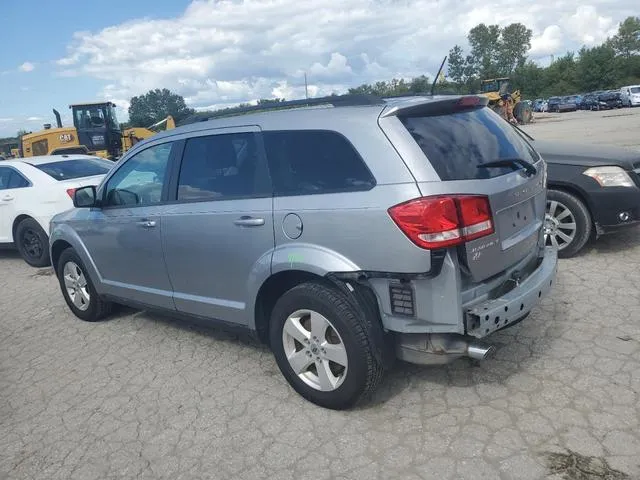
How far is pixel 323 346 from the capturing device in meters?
3.15

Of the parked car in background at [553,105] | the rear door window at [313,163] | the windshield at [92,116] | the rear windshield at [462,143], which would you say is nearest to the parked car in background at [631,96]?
the parked car in background at [553,105]

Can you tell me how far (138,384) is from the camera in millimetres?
3920

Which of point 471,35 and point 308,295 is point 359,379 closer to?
point 308,295

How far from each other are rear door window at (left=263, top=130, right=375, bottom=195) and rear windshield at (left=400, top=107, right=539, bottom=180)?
14.4 inches

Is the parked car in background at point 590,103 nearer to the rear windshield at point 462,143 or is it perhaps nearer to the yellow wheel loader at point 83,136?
the yellow wheel loader at point 83,136

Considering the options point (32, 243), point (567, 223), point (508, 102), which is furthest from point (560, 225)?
point (508, 102)

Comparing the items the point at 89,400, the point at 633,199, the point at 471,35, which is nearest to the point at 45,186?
the point at 89,400

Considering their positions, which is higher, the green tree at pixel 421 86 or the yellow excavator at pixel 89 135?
the yellow excavator at pixel 89 135

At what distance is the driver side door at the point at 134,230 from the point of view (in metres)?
4.12

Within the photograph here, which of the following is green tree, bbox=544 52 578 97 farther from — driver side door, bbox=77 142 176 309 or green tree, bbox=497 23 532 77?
driver side door, bbox=77 142 176 309

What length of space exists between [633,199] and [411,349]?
11.3 ft

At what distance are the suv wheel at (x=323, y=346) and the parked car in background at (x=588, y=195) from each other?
3.19m

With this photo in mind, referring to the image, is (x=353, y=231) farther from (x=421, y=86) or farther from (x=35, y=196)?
(x=35, y=196)

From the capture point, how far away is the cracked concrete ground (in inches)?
109
